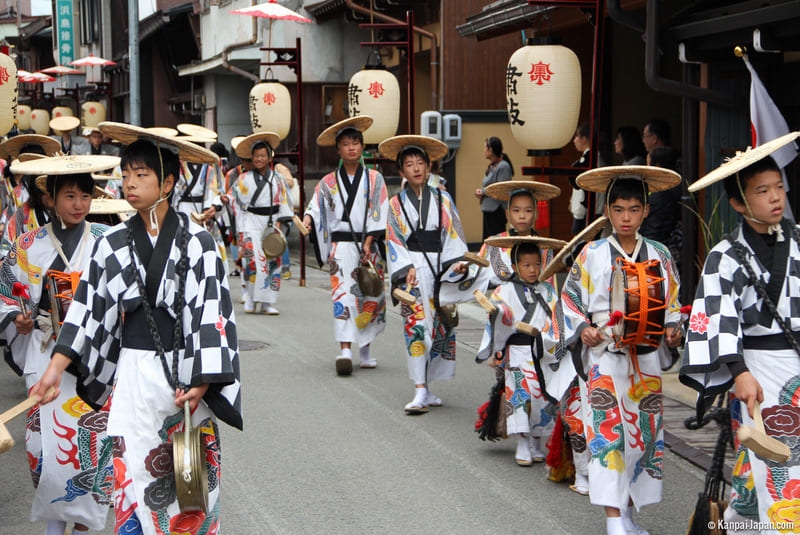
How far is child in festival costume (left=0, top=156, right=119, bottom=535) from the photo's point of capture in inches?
190

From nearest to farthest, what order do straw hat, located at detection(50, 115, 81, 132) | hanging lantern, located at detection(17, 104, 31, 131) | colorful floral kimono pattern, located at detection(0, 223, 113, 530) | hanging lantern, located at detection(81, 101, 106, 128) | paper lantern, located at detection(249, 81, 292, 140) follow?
1. colorful floral kimono pattern, located at detection(0, 223, 113, 530)
2. paper lantern, located at detection(249, 81, 292, 140)
3. straw hat, located at detection(50, 115, 81, 132)
4. hanging lantern, located at detection(17, 104, 31, 131)
5. hanging lantern, located at detection(81, 101, 106, 128)

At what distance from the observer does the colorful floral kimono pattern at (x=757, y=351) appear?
4066 mm

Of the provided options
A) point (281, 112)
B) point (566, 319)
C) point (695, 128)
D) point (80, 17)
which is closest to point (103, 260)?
point (566, 319)

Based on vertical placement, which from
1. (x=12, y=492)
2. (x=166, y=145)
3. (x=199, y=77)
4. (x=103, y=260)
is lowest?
(x=12, y=492)

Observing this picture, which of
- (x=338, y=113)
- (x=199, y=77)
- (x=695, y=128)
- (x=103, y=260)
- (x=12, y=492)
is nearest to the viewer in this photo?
(x=103, y=260)

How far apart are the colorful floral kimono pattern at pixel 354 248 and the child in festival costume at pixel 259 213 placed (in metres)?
3.31

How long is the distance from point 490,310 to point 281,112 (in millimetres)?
11118

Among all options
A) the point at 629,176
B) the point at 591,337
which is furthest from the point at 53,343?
the point at 629,176

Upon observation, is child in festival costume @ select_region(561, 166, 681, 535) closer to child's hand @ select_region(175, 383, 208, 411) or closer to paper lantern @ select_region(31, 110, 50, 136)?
child's hand @ select_region(175, 383, 208, 411)

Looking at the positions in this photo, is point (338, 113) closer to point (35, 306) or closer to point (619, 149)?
point (619, 149)

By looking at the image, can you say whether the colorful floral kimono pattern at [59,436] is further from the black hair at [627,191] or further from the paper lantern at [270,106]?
the paper lantern at [270,106]

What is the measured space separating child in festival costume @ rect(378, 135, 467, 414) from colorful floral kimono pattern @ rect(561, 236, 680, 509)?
2.70m

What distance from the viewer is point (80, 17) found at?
42.5 meters

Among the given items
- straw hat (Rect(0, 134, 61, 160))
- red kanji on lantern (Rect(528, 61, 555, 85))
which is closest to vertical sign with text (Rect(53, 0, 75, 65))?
straw hat (Rect(0, 134, 61, 160))
